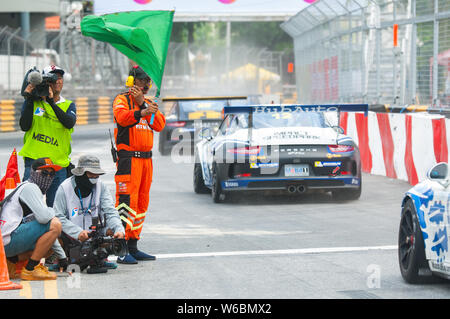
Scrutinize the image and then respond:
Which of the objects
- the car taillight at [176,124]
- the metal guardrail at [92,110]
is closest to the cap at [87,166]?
the metal guardrail at [92,110]

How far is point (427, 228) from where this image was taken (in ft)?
23.0

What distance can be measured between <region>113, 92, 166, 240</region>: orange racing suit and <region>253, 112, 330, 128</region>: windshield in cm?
459

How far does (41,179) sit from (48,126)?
50 cm

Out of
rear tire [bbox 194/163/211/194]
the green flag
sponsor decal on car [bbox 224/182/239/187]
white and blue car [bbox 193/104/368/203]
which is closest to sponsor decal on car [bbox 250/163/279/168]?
white and blue car [bbox 193/104/368/203]

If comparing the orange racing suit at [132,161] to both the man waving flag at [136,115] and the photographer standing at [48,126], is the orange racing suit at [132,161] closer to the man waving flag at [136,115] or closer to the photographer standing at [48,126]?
the man waving flag at [136,115]

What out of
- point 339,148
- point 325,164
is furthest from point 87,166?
point 339,148

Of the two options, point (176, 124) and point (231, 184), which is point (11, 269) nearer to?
point (231, 184)

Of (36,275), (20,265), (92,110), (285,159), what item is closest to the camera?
(36,275)

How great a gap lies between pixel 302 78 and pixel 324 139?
23.1 m

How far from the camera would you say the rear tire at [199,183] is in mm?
14622

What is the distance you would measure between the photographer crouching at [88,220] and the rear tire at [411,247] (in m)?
2.32

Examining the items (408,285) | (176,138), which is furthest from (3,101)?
(408,285)

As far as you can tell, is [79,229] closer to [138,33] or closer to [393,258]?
[138,33]

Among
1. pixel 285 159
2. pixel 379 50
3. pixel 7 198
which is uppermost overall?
pixel 379 50
